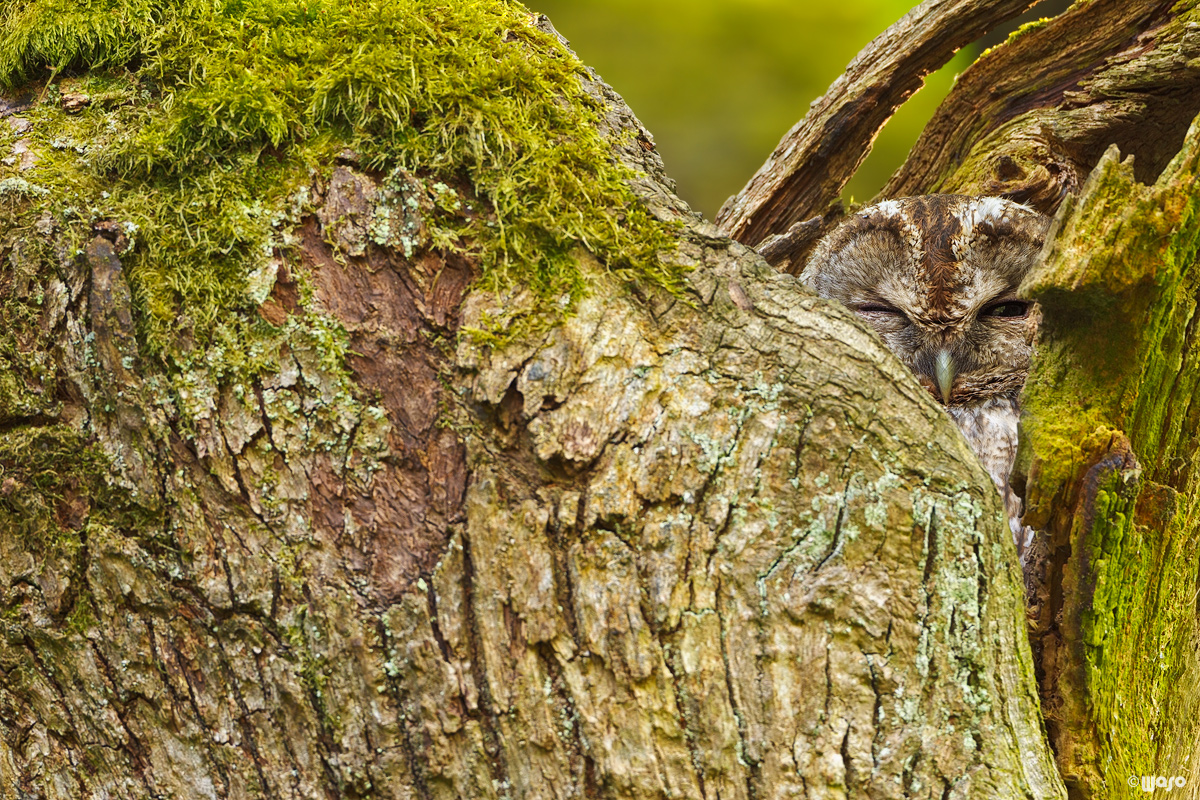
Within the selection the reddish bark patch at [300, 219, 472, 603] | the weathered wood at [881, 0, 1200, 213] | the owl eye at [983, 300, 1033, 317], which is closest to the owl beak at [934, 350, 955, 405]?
the owl eye at [983, 300, 1033, 317]

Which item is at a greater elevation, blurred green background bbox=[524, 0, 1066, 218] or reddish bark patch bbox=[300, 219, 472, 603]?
blurred green background bbox=[524, 0, 1066, 218]

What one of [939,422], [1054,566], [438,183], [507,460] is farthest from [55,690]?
[1054,566]

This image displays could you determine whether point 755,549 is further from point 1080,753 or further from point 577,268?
point 1080,753

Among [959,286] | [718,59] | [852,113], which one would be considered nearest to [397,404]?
[852,113]

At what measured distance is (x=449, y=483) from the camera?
1.21 m

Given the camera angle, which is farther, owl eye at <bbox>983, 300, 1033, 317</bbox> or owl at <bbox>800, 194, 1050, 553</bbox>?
owl eye at <bbox>983, 300, 1033, 317</bbox>

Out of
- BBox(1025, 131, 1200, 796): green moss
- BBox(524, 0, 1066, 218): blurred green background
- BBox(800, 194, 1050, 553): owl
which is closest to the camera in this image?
BBox(1025, 131, 1200, 796): green moss

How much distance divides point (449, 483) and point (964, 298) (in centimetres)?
200

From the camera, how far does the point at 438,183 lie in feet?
4.27

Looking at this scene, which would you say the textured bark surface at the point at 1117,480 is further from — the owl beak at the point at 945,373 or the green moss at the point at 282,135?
the owl beak at the point at 945,373

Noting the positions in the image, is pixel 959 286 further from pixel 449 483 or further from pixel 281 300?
pixel 281 300

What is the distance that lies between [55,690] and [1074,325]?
1.66m

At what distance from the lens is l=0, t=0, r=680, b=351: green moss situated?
4.17 feet

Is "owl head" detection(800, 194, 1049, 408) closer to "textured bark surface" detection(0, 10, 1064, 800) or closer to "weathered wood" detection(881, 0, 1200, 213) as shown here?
"weathered wood" detection(881, 0, 1200, 213)
